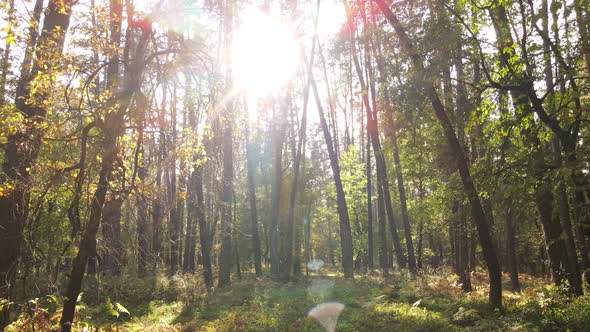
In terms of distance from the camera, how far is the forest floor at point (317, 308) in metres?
8.90

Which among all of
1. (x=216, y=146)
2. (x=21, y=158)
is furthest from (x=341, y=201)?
(x=21, y=158)

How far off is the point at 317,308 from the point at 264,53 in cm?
1343

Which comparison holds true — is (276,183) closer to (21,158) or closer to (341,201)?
(341,201)

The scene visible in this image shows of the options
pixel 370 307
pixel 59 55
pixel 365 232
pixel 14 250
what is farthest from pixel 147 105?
pixel 365 232

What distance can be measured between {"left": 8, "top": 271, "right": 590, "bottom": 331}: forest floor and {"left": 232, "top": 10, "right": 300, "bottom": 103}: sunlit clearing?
877 centimetres

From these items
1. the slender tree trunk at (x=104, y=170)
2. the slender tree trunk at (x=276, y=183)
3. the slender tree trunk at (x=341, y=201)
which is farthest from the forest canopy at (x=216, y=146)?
the slender tree trunk at (x=276, y=183)

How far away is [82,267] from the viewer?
6.56m

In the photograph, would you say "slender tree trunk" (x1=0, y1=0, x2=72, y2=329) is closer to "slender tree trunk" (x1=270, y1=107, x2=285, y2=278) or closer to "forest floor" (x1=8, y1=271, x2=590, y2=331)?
"forest floor" (x1=8, y1=271, x2=590, y2=331)

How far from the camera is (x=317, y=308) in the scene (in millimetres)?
13539

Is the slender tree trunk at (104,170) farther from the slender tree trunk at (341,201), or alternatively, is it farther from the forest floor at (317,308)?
the slender tree trunk at (341,201)

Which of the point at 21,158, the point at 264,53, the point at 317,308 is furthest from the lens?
the point at 264,53

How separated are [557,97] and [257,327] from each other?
8.87 m

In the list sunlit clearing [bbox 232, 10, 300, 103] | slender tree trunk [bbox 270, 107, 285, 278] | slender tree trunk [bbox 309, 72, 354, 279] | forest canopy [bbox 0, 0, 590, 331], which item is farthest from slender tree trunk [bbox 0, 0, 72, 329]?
slender tree trunk [bbox 270, 107, 285, 278]

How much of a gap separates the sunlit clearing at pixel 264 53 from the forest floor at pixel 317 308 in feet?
28.8
